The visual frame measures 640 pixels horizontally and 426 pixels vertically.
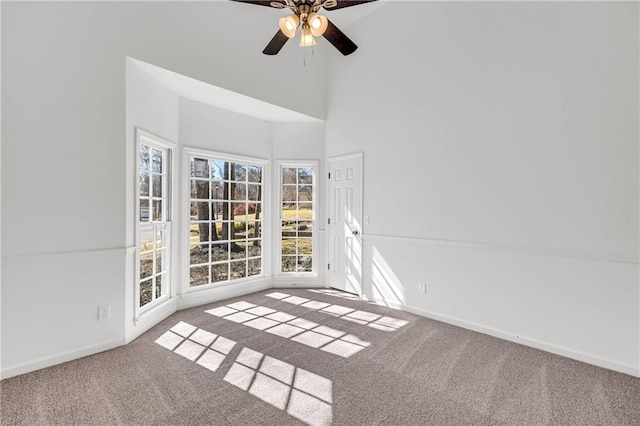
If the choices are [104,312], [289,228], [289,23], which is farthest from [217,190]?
[289,23]

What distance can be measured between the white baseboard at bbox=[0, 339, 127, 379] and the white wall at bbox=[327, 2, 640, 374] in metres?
3.02

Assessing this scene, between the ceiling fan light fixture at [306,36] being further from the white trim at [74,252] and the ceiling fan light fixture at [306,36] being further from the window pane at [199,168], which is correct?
the white trim at [74,252]

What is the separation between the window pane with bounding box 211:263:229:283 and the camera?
14.0 feet

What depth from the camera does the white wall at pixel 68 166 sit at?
7.65ft

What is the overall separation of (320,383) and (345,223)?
103 inches

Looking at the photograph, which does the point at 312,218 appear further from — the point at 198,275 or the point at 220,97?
the point at 220,97

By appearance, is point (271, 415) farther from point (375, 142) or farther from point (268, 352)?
point (375, 142)

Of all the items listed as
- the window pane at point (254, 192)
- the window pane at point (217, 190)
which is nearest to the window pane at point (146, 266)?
the window pane at point (217, 190)

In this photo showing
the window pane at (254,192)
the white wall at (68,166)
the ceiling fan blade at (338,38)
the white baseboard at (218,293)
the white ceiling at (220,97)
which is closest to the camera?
the white wall at (68,166)

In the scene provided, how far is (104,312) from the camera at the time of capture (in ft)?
9.07

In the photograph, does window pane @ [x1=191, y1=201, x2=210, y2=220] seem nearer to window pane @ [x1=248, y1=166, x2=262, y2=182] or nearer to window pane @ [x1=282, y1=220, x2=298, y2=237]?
window pane @ [x1=248, y1=166, x2=262, y2=182]

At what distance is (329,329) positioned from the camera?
3.26m

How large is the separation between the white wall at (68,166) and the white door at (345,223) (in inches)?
95.3

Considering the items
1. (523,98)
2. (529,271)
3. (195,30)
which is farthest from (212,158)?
(529,271)
